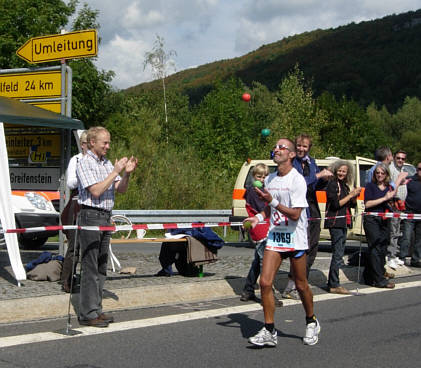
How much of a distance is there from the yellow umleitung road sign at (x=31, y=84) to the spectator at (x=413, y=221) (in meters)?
6.54

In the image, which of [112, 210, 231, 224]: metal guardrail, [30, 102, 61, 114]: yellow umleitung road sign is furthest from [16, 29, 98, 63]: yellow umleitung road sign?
[112, 210, 231, 224]: metal guardrail

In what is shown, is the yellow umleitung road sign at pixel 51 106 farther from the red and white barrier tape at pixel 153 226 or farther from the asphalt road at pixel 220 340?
the asphalt road at pixel 220 340

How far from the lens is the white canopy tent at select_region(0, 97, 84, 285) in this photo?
8.53m

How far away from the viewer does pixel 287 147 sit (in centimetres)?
647

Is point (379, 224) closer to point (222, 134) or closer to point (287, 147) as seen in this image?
point (287, 147)

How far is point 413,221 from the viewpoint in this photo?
1313 cm

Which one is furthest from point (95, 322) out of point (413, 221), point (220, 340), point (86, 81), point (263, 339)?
point (86, 81)

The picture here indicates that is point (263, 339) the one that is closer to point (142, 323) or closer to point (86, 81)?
point (142, 323)

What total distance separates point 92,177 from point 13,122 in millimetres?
2646

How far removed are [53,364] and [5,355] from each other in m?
0.49

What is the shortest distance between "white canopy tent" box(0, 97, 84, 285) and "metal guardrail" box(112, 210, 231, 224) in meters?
7.82

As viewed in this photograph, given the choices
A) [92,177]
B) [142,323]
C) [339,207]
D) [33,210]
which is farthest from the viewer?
[33,210]

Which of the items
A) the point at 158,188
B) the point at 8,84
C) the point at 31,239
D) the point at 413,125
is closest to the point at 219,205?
the point at 158,188

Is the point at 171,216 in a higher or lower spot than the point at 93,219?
lower
